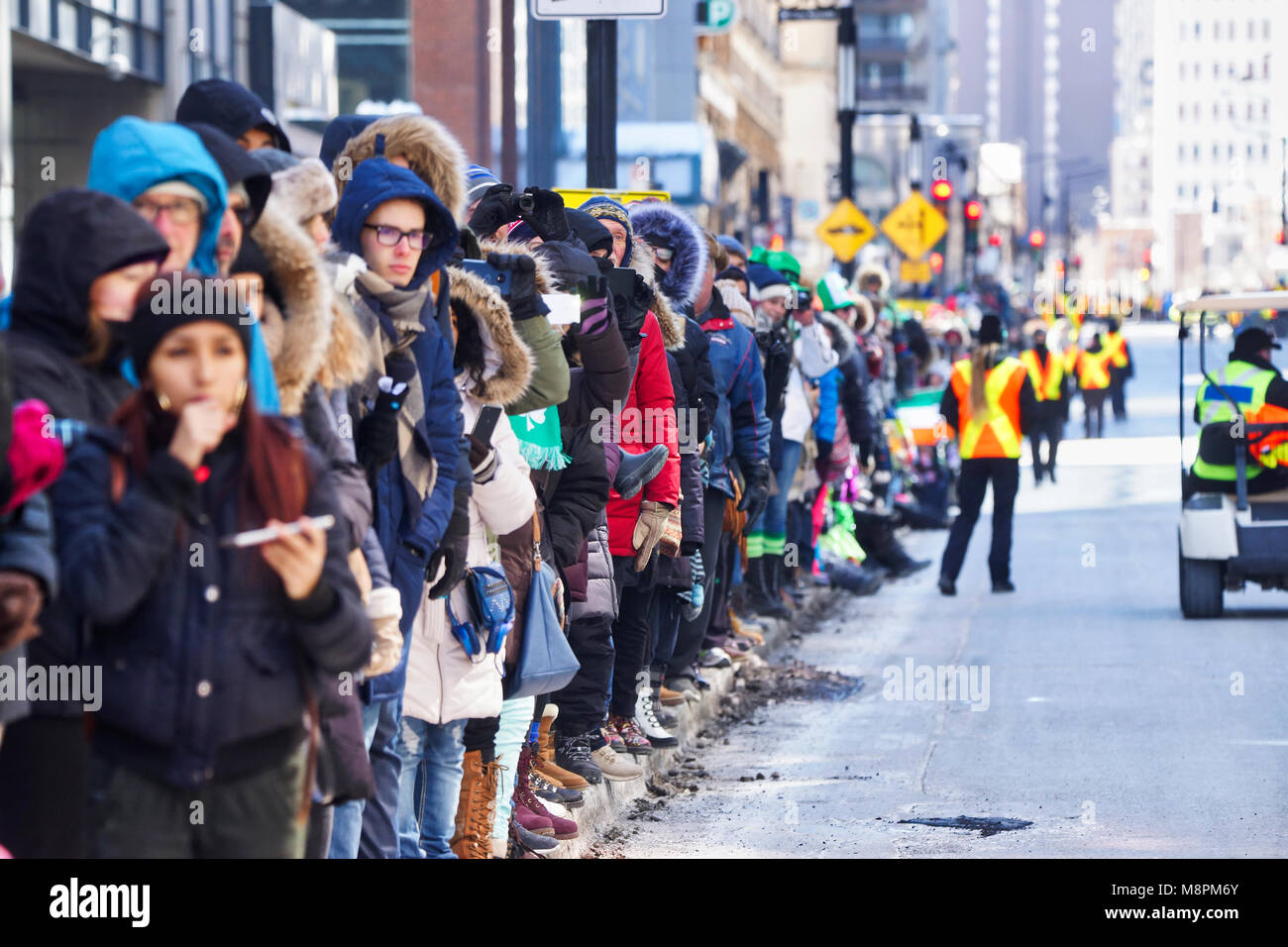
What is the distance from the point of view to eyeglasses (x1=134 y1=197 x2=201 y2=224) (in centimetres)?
434

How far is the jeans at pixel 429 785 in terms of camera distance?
19.7ft

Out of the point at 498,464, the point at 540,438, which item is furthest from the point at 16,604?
the point at 540,438

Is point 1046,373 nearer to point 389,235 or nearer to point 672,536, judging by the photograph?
point 672,536

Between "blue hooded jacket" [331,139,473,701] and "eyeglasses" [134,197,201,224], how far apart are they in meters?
1.17

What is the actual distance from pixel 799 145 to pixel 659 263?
81.8 meters

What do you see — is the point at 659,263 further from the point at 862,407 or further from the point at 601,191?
the point at 862,407

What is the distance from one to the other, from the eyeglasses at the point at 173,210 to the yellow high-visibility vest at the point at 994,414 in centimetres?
1172

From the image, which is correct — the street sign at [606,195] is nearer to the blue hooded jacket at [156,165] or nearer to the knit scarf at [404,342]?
the knit scarf at [404,342]

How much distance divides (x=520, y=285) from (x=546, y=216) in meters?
0.96

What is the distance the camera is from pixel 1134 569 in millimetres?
17125

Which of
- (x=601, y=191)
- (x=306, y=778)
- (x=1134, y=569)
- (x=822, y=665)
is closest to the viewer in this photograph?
(x=306, y=778)

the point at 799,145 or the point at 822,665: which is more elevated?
the point at 799,145
